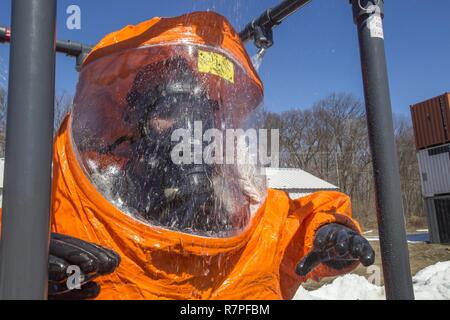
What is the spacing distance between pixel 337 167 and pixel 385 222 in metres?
21.7

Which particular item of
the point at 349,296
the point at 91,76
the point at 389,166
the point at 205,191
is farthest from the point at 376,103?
the point at 349,296

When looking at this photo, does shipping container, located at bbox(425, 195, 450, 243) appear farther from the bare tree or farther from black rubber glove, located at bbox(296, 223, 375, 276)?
black rubber glove, located at bbox(296, 223, 375, 276)

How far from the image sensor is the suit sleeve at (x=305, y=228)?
221cm

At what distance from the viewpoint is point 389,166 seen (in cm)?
157

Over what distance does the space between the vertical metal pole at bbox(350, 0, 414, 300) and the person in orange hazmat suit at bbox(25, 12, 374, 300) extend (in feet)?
1.46

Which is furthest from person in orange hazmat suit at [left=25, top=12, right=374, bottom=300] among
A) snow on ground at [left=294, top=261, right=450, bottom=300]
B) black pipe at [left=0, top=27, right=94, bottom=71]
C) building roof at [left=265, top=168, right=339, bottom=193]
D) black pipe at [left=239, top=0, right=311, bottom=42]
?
building roof at [left=265, top=168, right=339, bottom=193]

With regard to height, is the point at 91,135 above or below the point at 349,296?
above

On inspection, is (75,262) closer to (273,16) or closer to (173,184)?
(173,184)

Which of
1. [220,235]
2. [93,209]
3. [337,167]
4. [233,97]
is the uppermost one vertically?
[337,167]

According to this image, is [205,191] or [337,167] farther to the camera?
[337,167]

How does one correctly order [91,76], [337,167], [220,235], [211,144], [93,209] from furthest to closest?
[337,167] < [91,76] < [211,144] < [220,235] < [93,209]

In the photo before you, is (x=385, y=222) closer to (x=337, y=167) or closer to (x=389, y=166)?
(x=389, y=166)

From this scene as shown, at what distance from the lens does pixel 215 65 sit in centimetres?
226

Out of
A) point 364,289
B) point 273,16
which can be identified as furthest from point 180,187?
point 364,289
